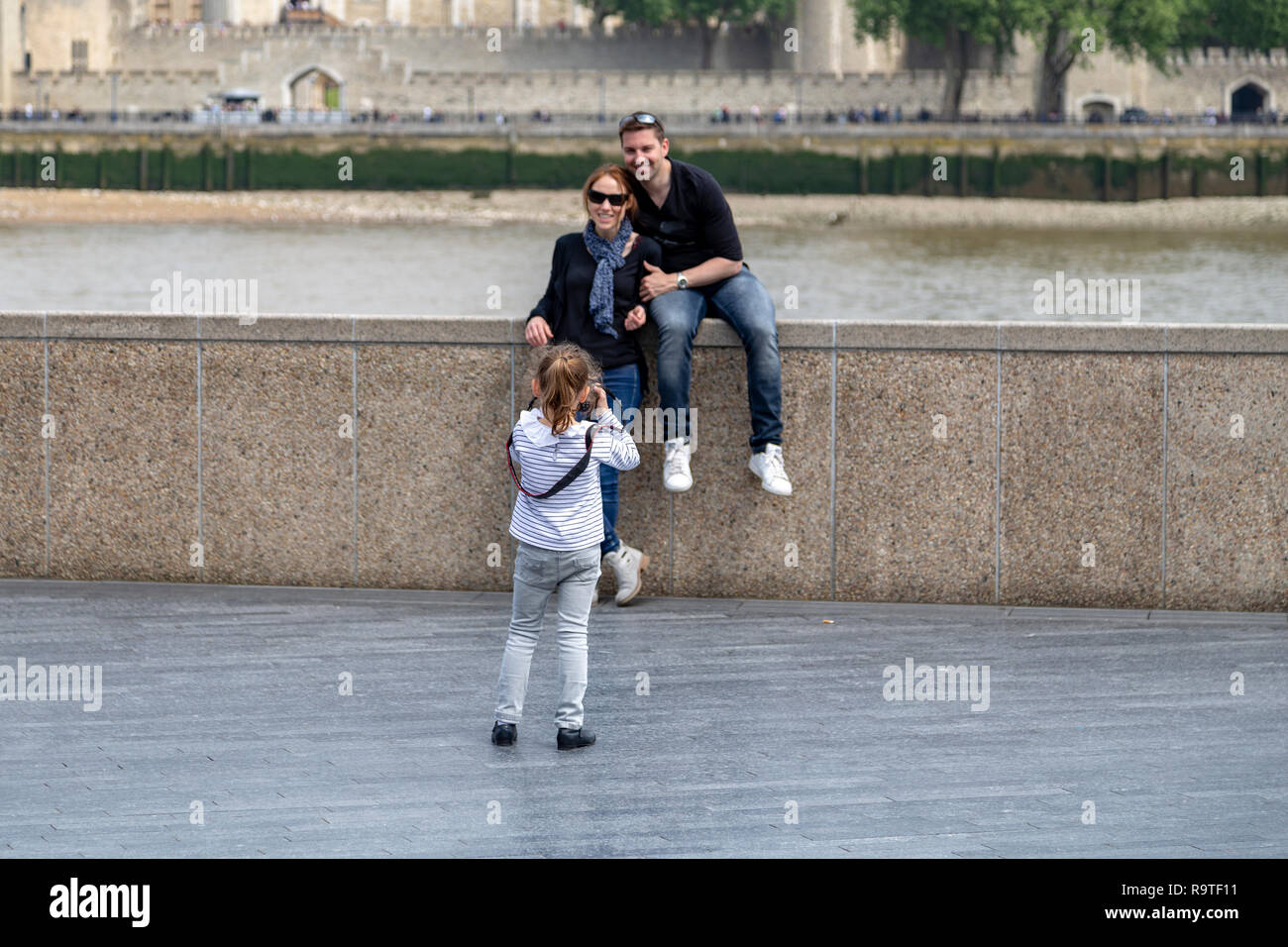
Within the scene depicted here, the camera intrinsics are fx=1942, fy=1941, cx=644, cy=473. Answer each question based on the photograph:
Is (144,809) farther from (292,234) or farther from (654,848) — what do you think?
(292,234)

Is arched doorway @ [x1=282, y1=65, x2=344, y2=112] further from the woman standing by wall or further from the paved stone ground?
the paved stone ground

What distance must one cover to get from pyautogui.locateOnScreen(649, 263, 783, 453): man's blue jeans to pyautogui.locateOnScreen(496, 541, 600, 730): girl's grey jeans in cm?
163

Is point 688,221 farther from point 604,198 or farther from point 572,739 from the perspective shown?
point 572,739

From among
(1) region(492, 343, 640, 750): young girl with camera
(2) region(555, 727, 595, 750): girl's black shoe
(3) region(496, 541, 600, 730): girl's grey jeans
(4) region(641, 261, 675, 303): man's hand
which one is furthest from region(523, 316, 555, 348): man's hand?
(2) region(555, 727, 595, 750): girl's black shoe

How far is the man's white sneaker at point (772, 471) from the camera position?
6.86m

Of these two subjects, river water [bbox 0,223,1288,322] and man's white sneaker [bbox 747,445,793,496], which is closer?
man's white sneaker [bbox 747,445,793,496]

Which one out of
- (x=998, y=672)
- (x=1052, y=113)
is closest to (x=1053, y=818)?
(x=998, y=672)

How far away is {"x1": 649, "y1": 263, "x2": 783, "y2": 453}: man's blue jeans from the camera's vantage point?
6.83 metres

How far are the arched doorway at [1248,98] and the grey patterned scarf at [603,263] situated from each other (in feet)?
210

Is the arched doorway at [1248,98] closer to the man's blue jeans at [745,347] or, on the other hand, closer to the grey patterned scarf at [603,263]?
the man's blue jeans at [745,347]

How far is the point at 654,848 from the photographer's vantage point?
4.19 meters

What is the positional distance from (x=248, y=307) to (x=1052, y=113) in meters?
36.7

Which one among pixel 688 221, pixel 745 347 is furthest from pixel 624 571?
pixel 688 221

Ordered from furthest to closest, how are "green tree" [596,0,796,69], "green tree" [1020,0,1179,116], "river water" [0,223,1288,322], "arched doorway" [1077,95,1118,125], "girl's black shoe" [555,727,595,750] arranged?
"green tree" [596,0,796,69] < "arched doorway" [1077,95,1118,125] < "green tree" [1020,0,1179,116] < "river water" [0,223,1288,322] < "girl's black shoe" [555,727,595,750]
